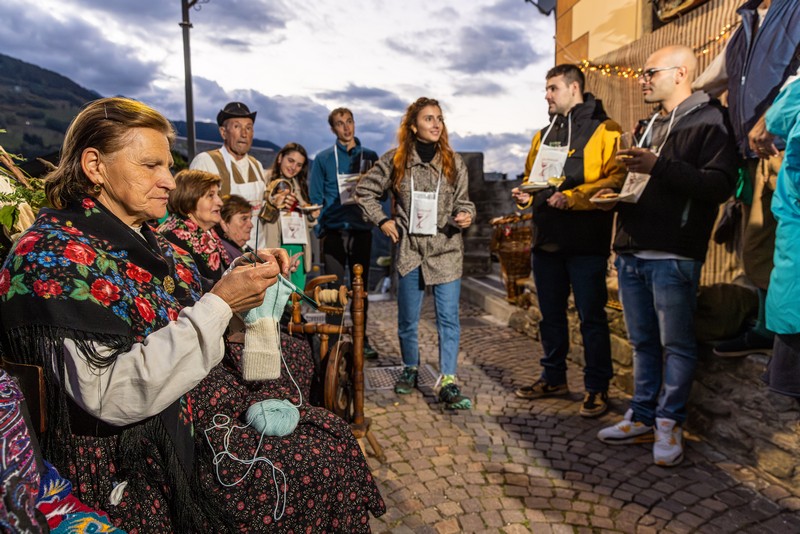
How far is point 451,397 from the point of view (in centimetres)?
385

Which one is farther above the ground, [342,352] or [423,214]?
[423,214]

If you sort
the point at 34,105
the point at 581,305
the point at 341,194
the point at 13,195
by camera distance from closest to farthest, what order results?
the point at 13,195 → the point at 581,305 → the point at 34,105 → the point at 341,194

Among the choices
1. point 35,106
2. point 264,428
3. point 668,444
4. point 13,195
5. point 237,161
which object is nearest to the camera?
point 13,195

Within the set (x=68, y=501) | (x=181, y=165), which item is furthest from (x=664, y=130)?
(x=181, y=165)

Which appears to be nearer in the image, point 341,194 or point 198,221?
point 198,221

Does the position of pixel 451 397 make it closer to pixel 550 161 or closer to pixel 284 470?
pixel 550 161

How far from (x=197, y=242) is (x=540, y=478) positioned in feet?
7.39

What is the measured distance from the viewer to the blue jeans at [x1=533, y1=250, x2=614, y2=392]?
3.57 meters

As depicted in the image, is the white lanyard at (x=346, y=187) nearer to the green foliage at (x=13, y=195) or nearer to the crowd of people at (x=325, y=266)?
the crowd of people at (x=325, y=266)

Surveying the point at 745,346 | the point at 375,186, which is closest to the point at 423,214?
the point at 375,186

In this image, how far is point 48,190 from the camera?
159 cm

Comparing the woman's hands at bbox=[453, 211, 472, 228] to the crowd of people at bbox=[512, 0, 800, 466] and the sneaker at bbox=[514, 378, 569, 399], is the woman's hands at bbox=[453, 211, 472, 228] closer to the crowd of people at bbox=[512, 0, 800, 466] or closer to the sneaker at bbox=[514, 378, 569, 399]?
the crowd of people at bbox=[512, 0, 800, 466]

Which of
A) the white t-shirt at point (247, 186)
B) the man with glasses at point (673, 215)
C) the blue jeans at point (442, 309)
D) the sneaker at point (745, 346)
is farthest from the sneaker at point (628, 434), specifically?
the white t-shirt at point (247, 186)

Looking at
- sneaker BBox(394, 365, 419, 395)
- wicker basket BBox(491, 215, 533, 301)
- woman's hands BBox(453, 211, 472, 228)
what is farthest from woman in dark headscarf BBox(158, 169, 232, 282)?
wicker basket BBox(491, 215, 533, 301)
